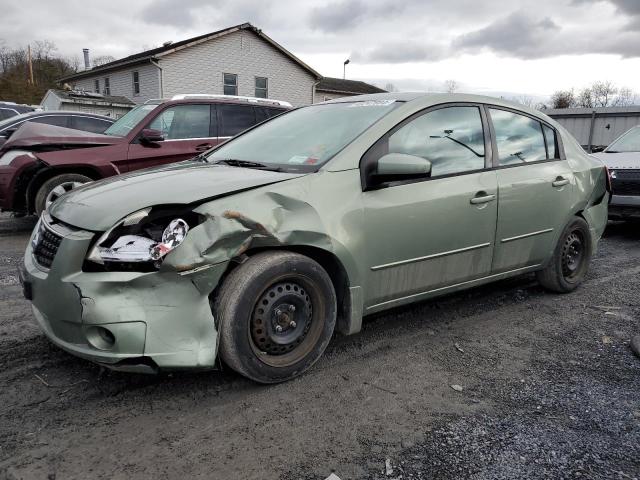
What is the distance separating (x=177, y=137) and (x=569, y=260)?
5.38 metres

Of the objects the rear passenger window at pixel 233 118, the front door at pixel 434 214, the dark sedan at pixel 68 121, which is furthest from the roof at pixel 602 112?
the dark sedan at pixel 68 121

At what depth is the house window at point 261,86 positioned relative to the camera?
26844 millimetres

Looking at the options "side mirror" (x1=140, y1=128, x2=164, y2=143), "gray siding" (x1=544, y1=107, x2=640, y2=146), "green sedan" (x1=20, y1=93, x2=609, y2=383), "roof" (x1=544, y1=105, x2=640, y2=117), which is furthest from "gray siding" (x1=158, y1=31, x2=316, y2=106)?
"green sedan" (x1=20, y1=93, x2=609, y2=383)

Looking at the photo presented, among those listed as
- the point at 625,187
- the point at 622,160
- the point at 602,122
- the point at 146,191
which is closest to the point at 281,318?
the point at 146,191

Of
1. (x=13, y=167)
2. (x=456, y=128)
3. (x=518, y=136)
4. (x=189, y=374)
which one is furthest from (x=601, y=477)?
(x=13, y=167)

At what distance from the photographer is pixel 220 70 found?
25.5 m

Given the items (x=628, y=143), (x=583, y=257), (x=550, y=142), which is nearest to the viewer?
(x=550, y=142)

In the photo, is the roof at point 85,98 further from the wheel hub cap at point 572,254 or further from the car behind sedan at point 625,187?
the wheel hub cap at point 572,254

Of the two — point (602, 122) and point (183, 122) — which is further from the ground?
point (602, 122)

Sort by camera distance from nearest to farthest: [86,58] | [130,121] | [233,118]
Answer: [130,121] < [233,118] < [86,58]

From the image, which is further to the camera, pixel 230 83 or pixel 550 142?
pixel 230 83

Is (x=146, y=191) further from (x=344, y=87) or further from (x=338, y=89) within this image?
(x=344, y=87)

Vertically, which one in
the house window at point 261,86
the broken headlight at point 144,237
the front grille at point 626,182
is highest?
the house window at point 261,86

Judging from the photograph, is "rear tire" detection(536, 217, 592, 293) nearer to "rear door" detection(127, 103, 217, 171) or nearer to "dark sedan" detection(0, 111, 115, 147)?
"rear door" detection(127, 103, 217, 171)
